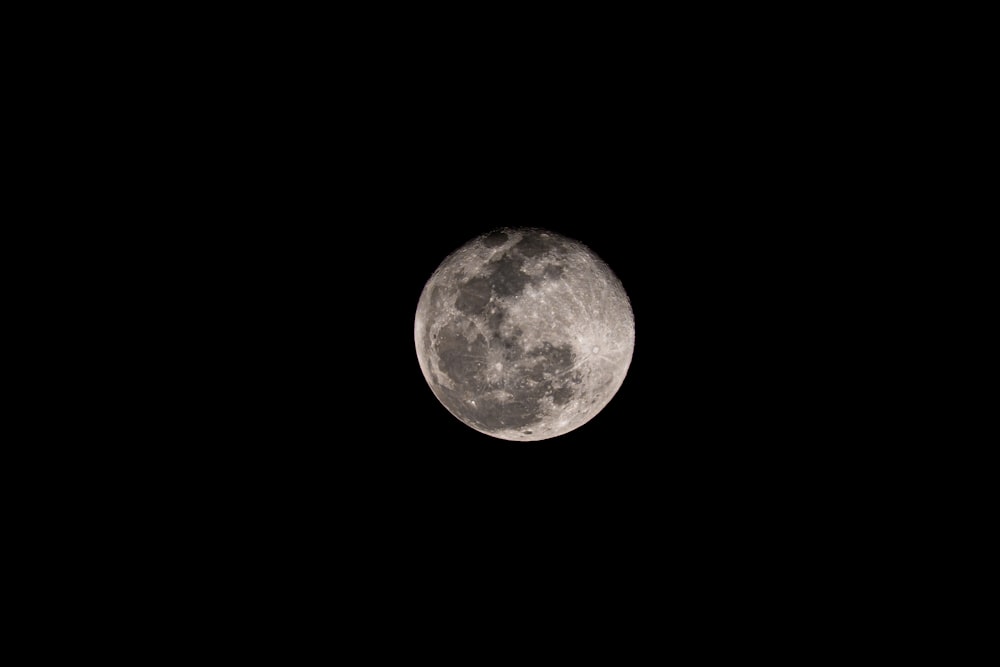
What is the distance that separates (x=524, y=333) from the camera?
3.18 meters

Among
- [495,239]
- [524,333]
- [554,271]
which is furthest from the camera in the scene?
[495,239]

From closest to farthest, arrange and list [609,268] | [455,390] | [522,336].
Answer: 1. [522,336]
2. [455,390]
3. [609,268]

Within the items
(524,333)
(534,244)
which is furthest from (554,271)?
(524,333)

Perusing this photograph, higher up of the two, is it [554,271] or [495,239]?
[495,239]

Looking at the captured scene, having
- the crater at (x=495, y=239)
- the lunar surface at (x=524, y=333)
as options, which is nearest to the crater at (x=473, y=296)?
the lunar surface at (x=524, y=333)

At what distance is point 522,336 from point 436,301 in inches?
25.1

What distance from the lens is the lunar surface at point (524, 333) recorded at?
3.21 m

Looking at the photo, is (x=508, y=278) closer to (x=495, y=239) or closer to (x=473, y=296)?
(x=473, y=296)

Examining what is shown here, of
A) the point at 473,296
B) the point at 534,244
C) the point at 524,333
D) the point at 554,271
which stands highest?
the point at 534,244

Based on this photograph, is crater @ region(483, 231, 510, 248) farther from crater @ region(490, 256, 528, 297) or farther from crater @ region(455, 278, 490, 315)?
crater @ region(455, 278, 490, 315)

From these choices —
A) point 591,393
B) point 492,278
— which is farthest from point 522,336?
point 591,393

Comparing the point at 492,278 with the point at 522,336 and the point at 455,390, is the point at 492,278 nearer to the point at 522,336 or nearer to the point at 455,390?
the point at 522,336

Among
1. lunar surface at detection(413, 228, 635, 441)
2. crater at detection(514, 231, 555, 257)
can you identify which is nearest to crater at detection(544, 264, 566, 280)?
lunar surface at detection(413, 228, 635, 441)

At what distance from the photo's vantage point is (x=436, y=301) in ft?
11.4
